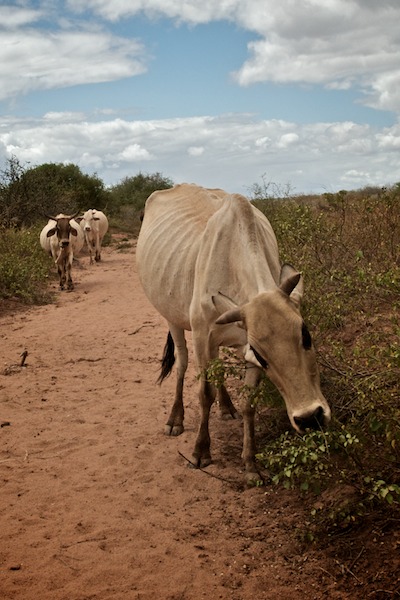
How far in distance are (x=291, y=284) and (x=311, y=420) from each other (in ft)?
Result: 2.54

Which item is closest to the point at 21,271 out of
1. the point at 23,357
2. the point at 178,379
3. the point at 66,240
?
the point at 66,240

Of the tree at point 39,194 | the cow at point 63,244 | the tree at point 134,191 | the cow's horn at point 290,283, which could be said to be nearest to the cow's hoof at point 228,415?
the cow's horn at point 290,283

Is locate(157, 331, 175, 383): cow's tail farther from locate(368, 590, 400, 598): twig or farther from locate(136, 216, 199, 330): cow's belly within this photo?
locate(368, 590, 400, 598): twig

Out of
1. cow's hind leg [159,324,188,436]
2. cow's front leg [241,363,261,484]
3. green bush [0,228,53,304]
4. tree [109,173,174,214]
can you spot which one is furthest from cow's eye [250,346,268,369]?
tree [109,173,174,214]

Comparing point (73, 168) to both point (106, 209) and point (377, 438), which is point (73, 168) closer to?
point (106, 209)

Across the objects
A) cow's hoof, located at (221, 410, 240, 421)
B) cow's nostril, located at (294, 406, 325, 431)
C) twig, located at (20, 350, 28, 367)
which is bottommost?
cow's hoof, located at (221, 410, 240, 421)

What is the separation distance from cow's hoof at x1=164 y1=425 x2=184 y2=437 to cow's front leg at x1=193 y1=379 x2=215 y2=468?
2.12 ft

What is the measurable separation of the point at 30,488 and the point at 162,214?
2.71 meters

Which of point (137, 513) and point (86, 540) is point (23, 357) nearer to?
point (137, 513)

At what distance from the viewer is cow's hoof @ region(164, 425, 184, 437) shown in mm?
5695

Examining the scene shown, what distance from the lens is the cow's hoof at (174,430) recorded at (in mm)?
→ 5695

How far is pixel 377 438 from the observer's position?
13.1 feet

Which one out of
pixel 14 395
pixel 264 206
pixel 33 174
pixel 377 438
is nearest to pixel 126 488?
pixel 377 438

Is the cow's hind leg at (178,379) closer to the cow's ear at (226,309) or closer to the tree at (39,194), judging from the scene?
the cow's ear at (226,309)
